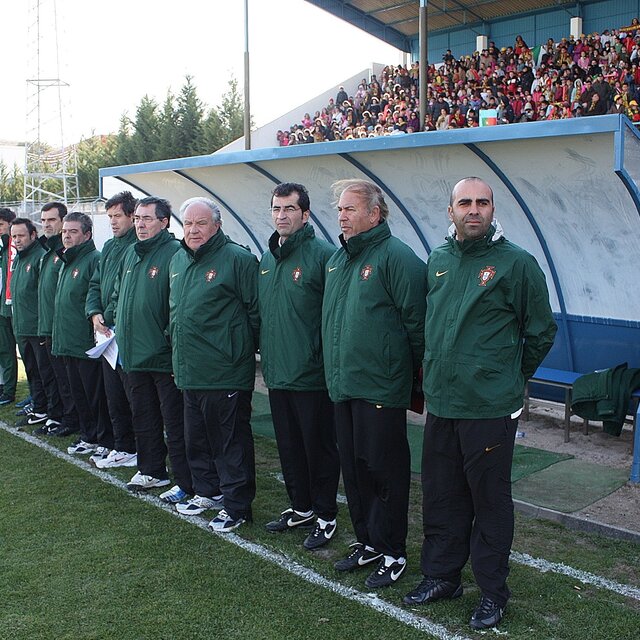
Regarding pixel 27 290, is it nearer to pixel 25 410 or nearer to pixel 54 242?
pixel 54 242

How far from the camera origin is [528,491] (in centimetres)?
473

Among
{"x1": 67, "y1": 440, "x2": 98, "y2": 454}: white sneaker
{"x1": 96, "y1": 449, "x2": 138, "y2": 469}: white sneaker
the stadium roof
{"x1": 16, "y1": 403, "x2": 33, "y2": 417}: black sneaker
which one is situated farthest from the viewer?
the stadium roof

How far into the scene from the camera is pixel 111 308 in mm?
5152

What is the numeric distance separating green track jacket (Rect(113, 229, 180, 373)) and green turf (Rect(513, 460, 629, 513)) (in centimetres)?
230

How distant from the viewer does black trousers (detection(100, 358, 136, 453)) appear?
525 centimetres

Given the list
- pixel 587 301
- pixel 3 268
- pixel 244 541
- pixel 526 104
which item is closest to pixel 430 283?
pixel 244 541

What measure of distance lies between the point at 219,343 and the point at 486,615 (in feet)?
6.13

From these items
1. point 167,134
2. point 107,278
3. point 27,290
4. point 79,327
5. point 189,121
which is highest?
point 189,121

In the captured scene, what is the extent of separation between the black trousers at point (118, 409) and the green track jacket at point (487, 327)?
277 cm

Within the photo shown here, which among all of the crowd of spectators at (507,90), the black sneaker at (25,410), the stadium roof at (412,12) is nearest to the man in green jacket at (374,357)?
the black sneaker at (25,410)

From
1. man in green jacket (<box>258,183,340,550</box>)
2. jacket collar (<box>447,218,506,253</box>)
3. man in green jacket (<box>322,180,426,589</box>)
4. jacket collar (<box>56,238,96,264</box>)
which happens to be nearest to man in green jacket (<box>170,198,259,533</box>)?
man in green jacket (<box>258,183,340,550</box>)

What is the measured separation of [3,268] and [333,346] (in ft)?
15.7

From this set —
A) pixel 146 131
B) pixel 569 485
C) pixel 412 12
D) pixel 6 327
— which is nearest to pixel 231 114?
pixel 146 131

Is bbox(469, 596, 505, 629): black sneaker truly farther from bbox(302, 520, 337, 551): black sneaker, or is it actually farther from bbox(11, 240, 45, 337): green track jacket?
bbox(11, 240, 45, 337): green track jacket
